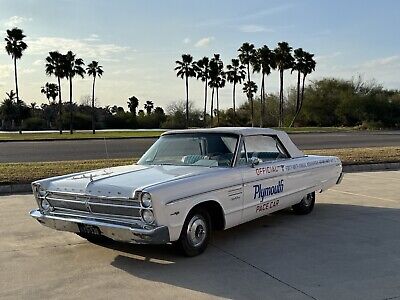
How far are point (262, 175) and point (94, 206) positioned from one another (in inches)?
89.4

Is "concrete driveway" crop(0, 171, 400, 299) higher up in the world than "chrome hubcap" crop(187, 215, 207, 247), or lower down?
lower down

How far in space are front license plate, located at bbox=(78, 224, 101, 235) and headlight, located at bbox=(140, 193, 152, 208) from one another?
0.60 metres

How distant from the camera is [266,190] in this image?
6234 millimetres

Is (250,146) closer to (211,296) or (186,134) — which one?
(186,134)

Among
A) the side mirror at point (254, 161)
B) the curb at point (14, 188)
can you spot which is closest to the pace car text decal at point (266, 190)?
the side mirror at point (254, 161)

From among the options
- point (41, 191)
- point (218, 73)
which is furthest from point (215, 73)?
point (41, 191)

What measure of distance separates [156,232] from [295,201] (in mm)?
3011

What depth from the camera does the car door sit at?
5938mm

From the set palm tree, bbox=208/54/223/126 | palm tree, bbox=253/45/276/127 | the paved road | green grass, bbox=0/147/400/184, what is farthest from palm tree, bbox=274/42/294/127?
green grass, bbox=0/147/400/184

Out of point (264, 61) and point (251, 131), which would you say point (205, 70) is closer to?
point (264, 61)

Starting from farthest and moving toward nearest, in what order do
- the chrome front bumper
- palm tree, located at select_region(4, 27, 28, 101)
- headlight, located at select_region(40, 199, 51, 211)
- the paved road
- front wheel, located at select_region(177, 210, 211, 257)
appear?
palm tree, located at select_region(4, 27, 28, 101), the paved road, headlight, located at select_region(40, 199, 51, 211), front wheel, located at select_region(177, 210, 211, 257), the chrome front bumper

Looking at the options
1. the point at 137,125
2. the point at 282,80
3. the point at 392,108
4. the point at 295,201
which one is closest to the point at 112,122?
the point at 137,125

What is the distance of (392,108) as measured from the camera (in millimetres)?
67938

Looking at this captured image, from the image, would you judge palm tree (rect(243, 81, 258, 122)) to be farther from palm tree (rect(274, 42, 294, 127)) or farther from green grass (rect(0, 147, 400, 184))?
green grass (rect(0, 147, 400, 184))
